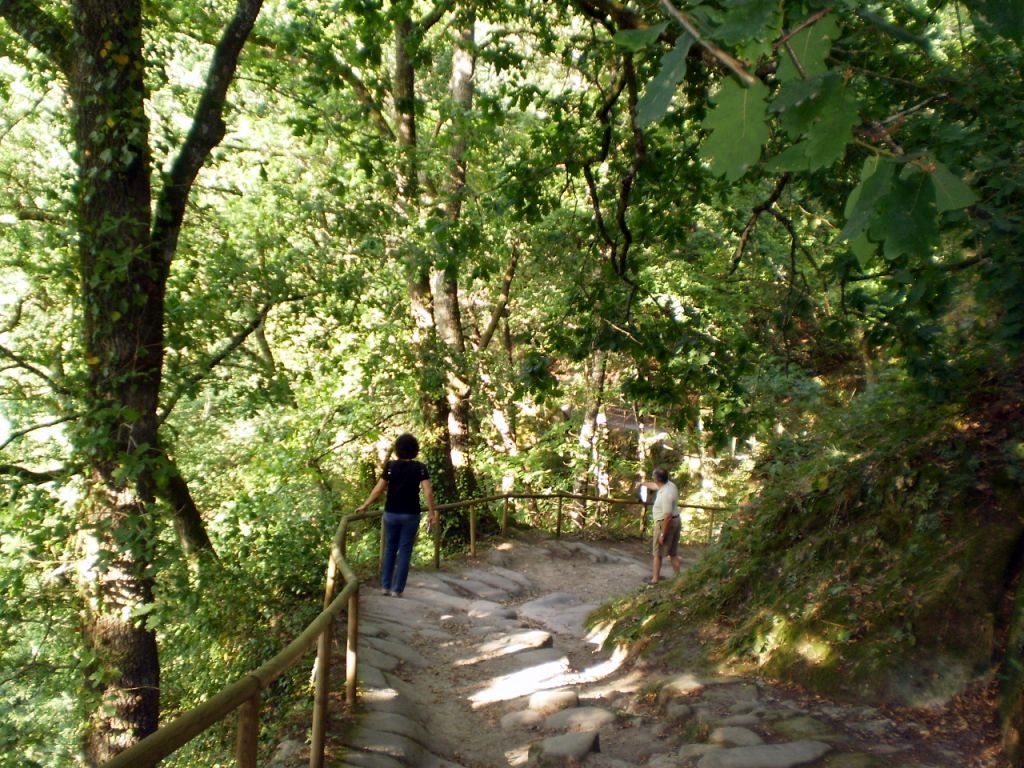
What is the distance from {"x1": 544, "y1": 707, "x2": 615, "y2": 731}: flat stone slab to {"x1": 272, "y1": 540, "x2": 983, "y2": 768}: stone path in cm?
1

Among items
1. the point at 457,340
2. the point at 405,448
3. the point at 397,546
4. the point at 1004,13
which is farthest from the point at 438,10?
the point at 457,340

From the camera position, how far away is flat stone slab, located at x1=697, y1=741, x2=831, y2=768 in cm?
446

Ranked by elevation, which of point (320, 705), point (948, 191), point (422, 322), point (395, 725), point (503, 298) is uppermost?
point (503, 298)

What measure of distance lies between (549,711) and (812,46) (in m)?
5.47

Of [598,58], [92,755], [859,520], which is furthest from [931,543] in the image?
[92,755]

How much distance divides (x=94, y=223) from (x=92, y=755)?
416 centimetres

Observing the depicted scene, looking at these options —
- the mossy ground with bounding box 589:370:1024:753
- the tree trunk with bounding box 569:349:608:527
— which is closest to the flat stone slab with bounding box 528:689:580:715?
the mossy ground with bounding box 589:370:1024:753

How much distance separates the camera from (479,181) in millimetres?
13547

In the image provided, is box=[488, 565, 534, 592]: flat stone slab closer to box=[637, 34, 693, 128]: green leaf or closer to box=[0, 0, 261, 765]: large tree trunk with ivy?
box=[0, 0, 261, 765]: large tree trunk with ivy

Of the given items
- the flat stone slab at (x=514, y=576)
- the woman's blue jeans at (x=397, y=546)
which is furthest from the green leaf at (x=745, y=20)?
the flat stone slab at (x=514, y=576)

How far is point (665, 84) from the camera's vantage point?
5.27 feet

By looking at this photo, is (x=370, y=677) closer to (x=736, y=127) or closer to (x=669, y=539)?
(x=736, y=127)

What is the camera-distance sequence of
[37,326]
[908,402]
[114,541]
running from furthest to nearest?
1. [37,326]
2. [908,402]
3. [114,541]

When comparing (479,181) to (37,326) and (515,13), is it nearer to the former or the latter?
(515,13)
